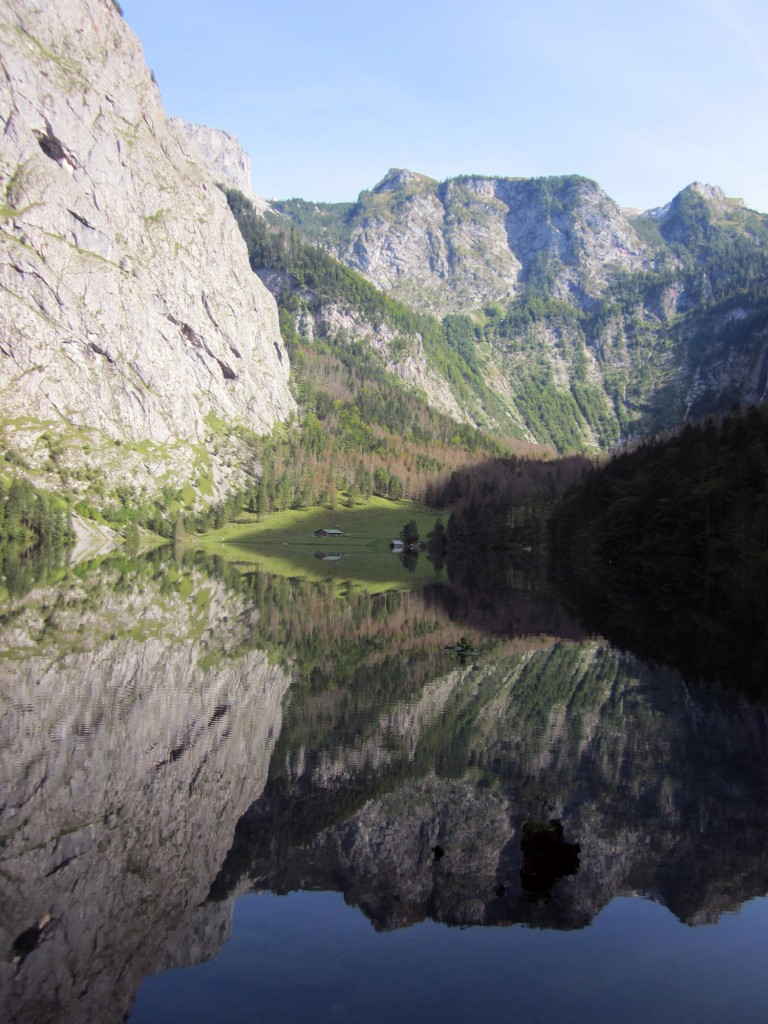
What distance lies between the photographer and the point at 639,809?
22.9m

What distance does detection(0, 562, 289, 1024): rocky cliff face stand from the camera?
1546 centimetres

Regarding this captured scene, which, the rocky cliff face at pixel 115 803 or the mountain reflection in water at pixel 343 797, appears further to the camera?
the mountain reflection in water at pixel 343 797

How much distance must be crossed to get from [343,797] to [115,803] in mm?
6774

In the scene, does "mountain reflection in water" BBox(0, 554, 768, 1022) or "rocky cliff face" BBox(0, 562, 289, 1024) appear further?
"mountain reflection in water" BBox(0, 554, 768, 1022)

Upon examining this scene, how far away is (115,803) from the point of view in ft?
75.1

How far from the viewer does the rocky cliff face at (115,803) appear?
1546 cm

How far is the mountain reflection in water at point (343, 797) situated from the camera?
57.5ft

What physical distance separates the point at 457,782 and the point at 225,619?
1613 inches

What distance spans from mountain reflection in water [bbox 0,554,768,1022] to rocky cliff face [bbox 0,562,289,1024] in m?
0.07

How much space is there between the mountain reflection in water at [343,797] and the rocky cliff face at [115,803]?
0.24 feet

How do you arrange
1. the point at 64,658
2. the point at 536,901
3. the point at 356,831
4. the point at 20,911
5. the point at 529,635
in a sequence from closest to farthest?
the point at 20,911
the point at 536,901
the point at 356,831
the point at 64,658
the point at 529,635

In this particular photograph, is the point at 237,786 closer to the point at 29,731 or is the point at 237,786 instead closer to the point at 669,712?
the point at 29,731

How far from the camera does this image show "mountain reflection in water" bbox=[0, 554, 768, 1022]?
690 inches

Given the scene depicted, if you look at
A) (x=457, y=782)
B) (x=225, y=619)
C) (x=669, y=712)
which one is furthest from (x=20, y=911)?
(x=225, y=619)
